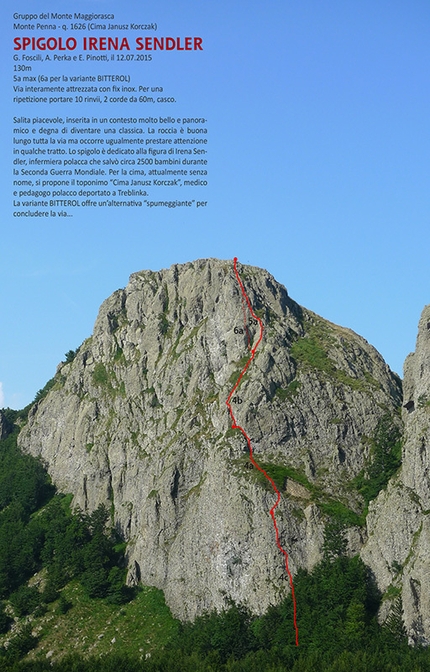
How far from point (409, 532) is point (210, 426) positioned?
38157mm

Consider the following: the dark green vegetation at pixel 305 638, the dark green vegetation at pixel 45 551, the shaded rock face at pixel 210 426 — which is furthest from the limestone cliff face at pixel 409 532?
the dark green vegetation at pixel 45 551

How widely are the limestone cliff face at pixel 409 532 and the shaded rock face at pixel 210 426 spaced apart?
6664 millimetres

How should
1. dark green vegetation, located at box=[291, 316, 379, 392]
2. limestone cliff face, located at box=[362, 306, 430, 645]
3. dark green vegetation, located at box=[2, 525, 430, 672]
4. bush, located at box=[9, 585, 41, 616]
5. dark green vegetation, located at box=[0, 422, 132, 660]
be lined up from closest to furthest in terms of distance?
dark green vegetation, located at box=[2, 525, 430, 672]
limestone cliff face, located at box=[362, 306, 430, 645]
bush, located at box=[9, 585, 41, 616]
dark green vegetation, located at box=[0, 422, 132, 660]
dark green vegetation, located at box=[291, 316, 379, 392]

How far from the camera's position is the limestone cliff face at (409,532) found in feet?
368

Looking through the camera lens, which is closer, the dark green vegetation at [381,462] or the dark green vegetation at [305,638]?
the dark green vegetation at [305,638]

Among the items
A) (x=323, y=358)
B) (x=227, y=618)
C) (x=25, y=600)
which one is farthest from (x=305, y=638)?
(x=323, y=358)

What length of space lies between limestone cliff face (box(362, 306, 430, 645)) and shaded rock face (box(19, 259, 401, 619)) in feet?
21.9

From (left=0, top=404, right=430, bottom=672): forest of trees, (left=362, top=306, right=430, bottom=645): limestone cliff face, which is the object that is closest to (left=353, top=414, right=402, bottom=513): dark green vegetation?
(left=0, top=404, right=430, bottom=672): forest of trees

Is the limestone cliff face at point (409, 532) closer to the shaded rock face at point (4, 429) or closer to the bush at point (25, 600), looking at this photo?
the bush at point (25, 600)

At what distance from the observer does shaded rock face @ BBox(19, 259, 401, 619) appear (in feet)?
428

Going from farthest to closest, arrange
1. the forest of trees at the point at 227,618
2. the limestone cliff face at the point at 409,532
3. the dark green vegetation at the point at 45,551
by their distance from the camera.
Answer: the dark green vegetation at the point at 45,551
the limestone cliff face at the point at 409,532
the forest of trees at the point at 227,618

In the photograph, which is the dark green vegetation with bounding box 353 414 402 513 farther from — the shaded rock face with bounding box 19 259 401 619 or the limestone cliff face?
the limestone cliff face

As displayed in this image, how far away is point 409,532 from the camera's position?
12112 cm

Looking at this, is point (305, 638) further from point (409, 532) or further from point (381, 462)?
point (381, 462)
